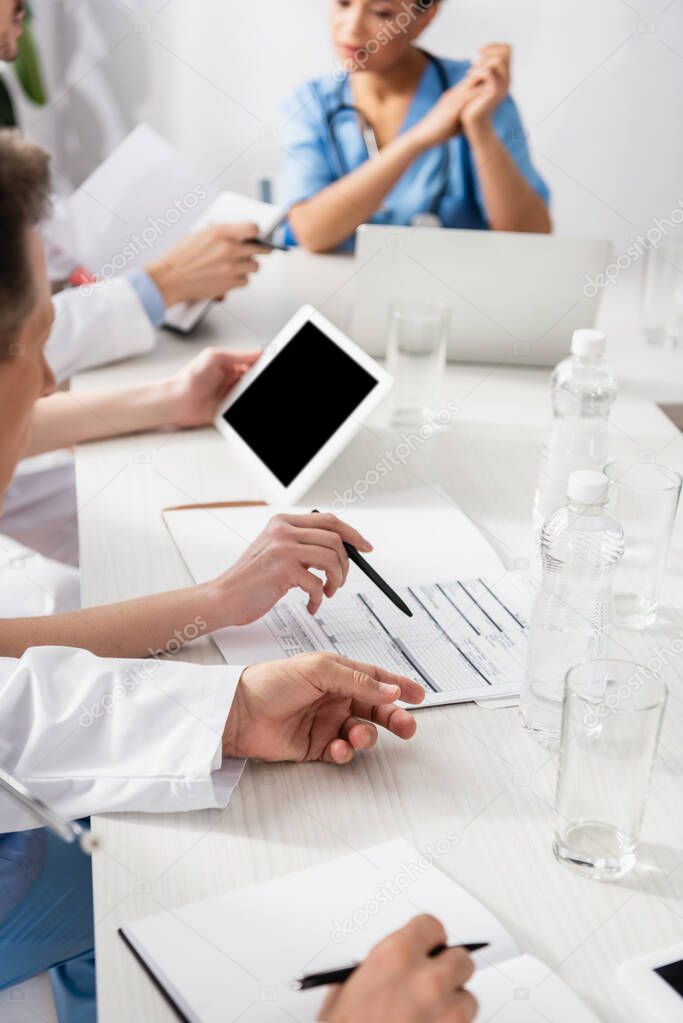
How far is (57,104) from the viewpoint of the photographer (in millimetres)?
3740

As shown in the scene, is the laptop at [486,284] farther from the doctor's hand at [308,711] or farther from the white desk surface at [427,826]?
the doctor's hand at [308,711]

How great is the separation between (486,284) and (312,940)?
128cm

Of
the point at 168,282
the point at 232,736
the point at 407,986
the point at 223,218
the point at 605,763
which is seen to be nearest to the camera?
the point at 407,986

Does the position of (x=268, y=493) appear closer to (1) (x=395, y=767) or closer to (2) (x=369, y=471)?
(2) (x=369, y=471)

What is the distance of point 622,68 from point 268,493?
9.43 ft

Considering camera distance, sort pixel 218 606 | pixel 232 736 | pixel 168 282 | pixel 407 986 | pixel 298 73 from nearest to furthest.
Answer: pixel 407 986, pixel 232 736, pixel 218 606, pixel 168 282, pixel 298 73

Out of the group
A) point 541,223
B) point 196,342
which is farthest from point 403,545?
point 541,223

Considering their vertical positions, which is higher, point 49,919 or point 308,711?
point 308,711

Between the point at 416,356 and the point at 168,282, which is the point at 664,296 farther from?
the point at 168,282

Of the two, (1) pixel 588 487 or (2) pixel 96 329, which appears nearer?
(1) pixel 588 487

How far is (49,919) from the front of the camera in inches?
39.8

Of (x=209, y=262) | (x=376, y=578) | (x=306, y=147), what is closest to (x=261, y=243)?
(x=209, y=262)

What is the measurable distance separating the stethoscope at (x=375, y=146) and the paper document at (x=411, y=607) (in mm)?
1415

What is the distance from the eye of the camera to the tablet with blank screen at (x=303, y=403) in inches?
55.4
